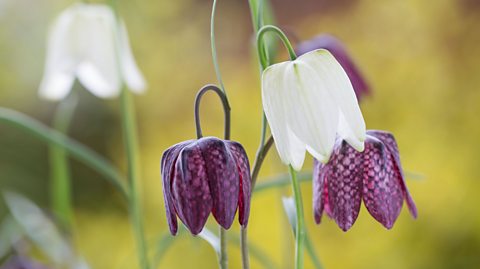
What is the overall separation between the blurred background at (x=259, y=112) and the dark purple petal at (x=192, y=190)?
1.55m

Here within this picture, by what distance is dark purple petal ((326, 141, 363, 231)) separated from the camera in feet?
2.50

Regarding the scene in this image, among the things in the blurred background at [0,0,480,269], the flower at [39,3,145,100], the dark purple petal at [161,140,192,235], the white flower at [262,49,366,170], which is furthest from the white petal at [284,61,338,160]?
the blurred background at [0,0,480,269]

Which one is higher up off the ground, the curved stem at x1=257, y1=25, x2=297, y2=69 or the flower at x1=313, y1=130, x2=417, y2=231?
the curved stem at x1=257, y1=25, x2=297, y2=69

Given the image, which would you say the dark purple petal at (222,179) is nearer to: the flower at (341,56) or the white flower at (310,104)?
the white flower at (310,104)

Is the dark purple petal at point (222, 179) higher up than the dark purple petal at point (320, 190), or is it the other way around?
the dark purple petal at point (222, 179)

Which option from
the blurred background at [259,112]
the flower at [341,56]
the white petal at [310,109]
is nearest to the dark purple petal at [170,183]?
the white petal at [310,109]

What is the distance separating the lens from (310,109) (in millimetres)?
723

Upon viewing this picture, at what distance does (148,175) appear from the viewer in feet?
8.93

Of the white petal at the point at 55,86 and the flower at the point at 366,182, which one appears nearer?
the flower at the point at 366,182

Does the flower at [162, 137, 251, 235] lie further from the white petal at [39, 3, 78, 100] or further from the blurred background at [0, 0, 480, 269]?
the blurred background at [0, 0, 480, 269]

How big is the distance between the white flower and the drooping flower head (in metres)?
0.05

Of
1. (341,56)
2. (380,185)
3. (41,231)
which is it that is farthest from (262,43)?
(41,231)

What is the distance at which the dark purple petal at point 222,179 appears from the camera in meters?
0.71

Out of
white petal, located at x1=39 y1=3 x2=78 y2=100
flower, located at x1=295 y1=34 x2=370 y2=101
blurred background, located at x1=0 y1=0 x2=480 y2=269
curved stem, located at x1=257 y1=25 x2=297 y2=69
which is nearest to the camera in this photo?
curved stem, located at x1=257 y1=25 x2=297 y2=69
